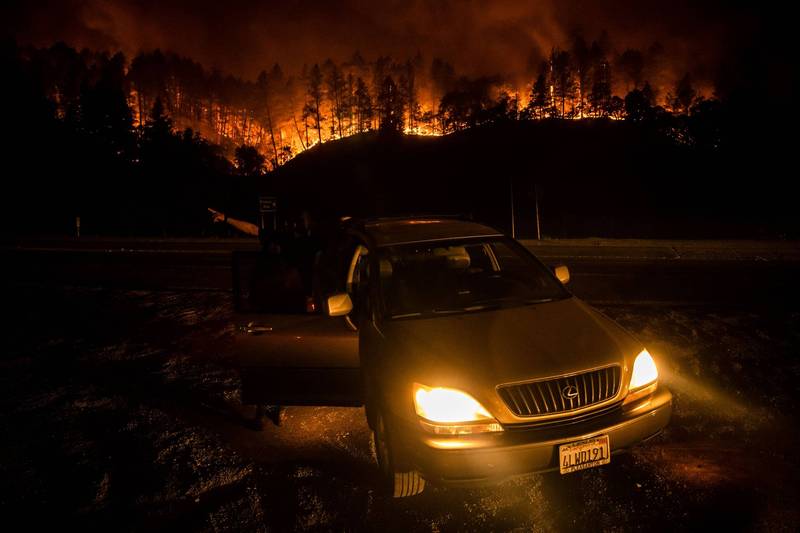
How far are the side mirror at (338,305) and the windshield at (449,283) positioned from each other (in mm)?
285

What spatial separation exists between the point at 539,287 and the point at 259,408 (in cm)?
269

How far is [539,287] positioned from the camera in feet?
14.6

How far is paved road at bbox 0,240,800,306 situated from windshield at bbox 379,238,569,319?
17.6ft

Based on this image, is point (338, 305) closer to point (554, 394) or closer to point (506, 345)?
point (506, 345)

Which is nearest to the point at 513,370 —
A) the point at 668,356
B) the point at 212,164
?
the point at 668,356

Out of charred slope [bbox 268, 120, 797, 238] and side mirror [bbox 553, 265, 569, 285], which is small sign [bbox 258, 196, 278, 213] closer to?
side mirror [bbox 553, 265, 569, 285]

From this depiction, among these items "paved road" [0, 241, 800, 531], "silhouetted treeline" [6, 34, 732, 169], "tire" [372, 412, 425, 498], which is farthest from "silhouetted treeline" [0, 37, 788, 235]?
"tire" [372, 412, 425, 498]

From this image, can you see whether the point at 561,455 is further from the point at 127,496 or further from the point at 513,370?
the point at 127,496

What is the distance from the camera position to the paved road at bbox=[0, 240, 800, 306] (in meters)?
10.2

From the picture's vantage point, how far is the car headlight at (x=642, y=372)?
3.38 meters

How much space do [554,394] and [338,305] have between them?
1655 mm

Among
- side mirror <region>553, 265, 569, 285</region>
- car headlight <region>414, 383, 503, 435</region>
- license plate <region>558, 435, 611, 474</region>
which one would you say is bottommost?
license plate <region>558, 435, 611, 474</region>

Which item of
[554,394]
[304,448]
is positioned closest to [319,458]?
[304,448]

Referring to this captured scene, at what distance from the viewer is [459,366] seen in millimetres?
3168
